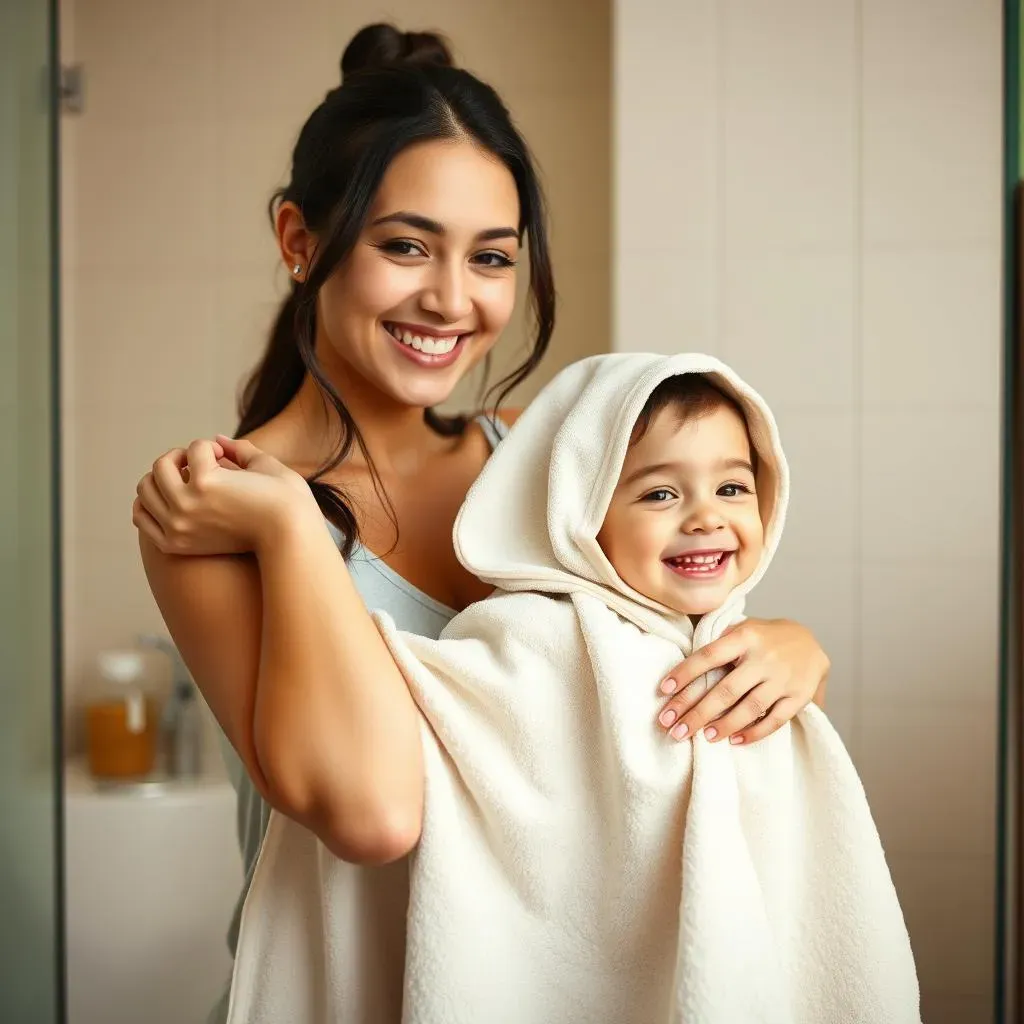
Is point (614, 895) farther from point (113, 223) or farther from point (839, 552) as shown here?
point (113, 223)

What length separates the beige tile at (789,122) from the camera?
192 cm

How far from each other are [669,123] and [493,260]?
99cm

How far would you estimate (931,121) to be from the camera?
6.30 feet

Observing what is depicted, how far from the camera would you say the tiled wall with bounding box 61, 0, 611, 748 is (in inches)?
A: 89.7

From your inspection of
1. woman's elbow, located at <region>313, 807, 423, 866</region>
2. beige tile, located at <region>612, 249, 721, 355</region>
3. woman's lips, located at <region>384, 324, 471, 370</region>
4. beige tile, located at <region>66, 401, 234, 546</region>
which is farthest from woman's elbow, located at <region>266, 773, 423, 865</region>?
beige tile, located at <region>66, 401, 234, 546</region>

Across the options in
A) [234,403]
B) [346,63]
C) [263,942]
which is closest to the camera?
[263,942]

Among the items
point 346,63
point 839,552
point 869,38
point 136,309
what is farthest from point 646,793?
point 136,309

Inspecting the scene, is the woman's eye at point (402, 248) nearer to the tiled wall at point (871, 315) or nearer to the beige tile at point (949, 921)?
the tiled wall at point (871, 315)

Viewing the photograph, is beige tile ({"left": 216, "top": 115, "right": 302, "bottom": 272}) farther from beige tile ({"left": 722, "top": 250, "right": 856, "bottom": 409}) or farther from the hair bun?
the hair bun

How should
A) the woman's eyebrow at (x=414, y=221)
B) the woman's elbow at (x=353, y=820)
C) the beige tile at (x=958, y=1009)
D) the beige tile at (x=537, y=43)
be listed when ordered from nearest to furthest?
the woman's elbow at (x=353, y=820) → the woman's eyebrow at (x=414, y=221) → the beige tile at (x=958, y=1009) → the beige tile at (x=537, y=43)

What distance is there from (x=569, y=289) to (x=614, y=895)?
1.64 metres

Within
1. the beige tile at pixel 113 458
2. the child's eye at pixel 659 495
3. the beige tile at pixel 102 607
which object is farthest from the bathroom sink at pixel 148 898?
the child's eye at pixel 659 495

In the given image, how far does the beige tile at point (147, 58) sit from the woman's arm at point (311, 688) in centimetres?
181

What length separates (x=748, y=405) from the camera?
985mm
